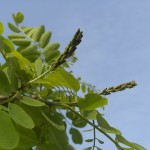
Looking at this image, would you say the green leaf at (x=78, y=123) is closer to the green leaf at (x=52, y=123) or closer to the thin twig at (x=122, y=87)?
the green leaf at (x=52, y=123)

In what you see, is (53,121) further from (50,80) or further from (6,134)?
(6,134)

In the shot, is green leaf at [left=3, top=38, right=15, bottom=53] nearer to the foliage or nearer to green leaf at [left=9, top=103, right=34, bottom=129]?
the foliage

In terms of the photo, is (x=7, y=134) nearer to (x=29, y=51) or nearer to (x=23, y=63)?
(x=23, y=63)

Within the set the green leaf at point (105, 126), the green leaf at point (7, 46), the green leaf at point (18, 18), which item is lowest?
the green leaf at point (105, 126)

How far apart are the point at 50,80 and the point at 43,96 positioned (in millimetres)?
96

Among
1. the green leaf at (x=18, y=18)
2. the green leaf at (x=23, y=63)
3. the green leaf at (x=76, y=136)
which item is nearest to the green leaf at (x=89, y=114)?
the green leaf at (x=23, y=63)

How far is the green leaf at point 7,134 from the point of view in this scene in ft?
3.10

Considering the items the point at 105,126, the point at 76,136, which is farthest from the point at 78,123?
the point at 105,126

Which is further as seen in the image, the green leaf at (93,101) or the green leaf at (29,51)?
the green leaf at (29,51)

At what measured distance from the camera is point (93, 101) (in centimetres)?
115

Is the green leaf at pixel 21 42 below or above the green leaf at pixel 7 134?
above

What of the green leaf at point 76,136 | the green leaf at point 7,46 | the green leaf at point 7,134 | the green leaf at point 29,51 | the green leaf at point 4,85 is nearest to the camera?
the green leaf at point 7,134

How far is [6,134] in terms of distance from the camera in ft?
3.13

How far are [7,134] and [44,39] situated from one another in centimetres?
51
